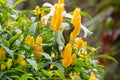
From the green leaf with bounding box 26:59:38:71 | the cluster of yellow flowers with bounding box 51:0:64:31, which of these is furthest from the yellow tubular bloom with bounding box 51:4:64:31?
the green leaf with bounding box 26:59:38:71

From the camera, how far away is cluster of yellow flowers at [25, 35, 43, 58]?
112cm

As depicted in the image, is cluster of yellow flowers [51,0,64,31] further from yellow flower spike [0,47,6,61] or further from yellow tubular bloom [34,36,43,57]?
yellow flower spike [0,47,6,61]

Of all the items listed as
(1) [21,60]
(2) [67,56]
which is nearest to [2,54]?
(1) [21,60]

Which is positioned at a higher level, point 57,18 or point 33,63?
point 57,18

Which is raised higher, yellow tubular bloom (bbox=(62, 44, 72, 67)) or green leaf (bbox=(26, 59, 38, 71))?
yellow tubular bloom (bbox=(62, 44, 72, 67))

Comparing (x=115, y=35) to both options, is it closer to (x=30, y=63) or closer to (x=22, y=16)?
(x=30, y=63)

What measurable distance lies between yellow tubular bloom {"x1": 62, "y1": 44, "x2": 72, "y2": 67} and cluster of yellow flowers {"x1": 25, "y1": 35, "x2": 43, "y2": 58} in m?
0.08

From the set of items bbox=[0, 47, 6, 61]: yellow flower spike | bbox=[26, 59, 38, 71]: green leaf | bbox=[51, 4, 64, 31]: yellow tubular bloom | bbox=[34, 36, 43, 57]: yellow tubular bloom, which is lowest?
bbox=[26, 59, 38, 71]: green leaf

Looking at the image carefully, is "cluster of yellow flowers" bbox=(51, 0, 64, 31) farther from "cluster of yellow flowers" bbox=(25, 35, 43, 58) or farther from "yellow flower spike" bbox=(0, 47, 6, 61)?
"yellow flower spike" bbox=(0, 47, 6, 61)

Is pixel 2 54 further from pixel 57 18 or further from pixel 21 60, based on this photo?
pixel 57 18

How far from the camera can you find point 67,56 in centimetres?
109

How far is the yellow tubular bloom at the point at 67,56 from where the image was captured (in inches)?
42.8

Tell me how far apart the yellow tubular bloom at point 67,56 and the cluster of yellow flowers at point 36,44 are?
0.27 ft

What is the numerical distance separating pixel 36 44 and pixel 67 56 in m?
0.10
